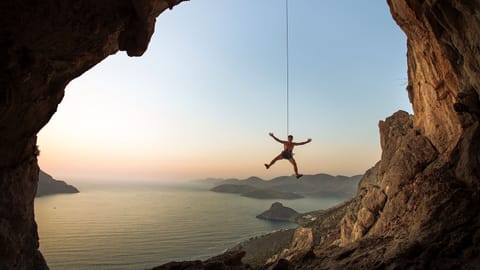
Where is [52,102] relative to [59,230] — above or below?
above

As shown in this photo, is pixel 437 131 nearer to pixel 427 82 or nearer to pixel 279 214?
pixel 427 82

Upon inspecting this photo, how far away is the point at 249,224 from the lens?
370ft

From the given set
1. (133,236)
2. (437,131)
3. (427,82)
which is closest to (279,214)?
(133,236)

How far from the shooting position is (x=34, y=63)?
7.44 metres

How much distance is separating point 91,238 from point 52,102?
3425 inches

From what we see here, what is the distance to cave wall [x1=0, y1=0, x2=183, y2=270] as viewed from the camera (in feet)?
22.6

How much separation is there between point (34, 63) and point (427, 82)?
14.8 metres

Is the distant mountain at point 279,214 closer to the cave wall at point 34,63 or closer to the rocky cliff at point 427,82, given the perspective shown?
the rocky cliff at point 427,82

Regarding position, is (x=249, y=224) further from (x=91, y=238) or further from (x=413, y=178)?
(x=413, y=178)

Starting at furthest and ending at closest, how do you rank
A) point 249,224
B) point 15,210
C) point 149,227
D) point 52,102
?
point 249,224
point 149,227
point 52,102
point 15,210

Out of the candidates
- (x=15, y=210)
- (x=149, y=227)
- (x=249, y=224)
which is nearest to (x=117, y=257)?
(x=149, y=227)

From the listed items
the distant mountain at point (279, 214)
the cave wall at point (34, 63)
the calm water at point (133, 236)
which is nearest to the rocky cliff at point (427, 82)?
the cave wall at point (34, 63)

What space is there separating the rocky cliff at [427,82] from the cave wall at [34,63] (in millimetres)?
26

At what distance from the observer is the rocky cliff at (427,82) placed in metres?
6.95
